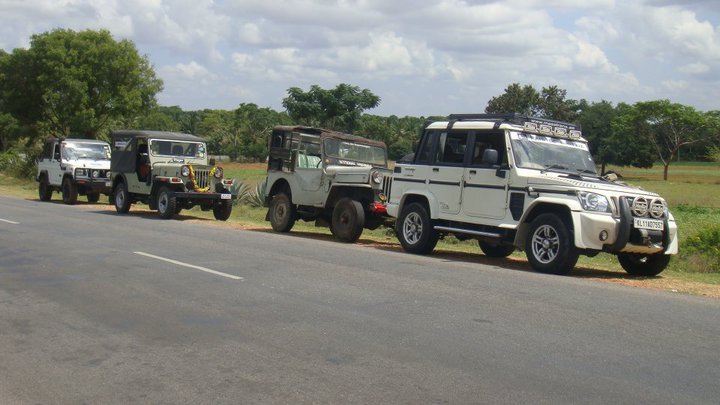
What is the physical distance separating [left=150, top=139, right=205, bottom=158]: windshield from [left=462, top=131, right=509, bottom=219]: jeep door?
12118mm

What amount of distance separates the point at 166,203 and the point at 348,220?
7229 millimetres

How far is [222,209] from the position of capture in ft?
76.0

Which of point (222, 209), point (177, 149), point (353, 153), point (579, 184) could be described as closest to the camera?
point (579, 184)

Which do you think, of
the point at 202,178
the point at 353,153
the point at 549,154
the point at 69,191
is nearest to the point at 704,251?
the point at 549,154

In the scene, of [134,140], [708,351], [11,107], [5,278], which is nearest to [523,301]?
[708,351]

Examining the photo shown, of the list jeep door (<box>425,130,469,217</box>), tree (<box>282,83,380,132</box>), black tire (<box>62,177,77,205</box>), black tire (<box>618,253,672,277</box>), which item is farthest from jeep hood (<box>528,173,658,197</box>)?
tree (<box>282,83,380,132</box>)

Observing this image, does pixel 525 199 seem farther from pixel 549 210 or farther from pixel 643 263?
pixel 643 263

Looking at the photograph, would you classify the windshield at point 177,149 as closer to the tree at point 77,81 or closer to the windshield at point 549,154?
the windshield at point 549,154

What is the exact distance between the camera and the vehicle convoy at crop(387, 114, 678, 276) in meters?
12.0

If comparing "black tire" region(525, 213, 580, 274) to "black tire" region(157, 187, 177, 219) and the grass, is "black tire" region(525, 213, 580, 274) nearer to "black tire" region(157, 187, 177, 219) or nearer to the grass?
the grass

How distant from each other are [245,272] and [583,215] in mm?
4785

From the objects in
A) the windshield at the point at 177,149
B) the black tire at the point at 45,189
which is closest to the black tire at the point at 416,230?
the windshield at the point at 177,149

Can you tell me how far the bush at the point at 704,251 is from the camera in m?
15.4

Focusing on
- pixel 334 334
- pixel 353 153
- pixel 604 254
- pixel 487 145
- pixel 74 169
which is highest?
pixel 487 145
